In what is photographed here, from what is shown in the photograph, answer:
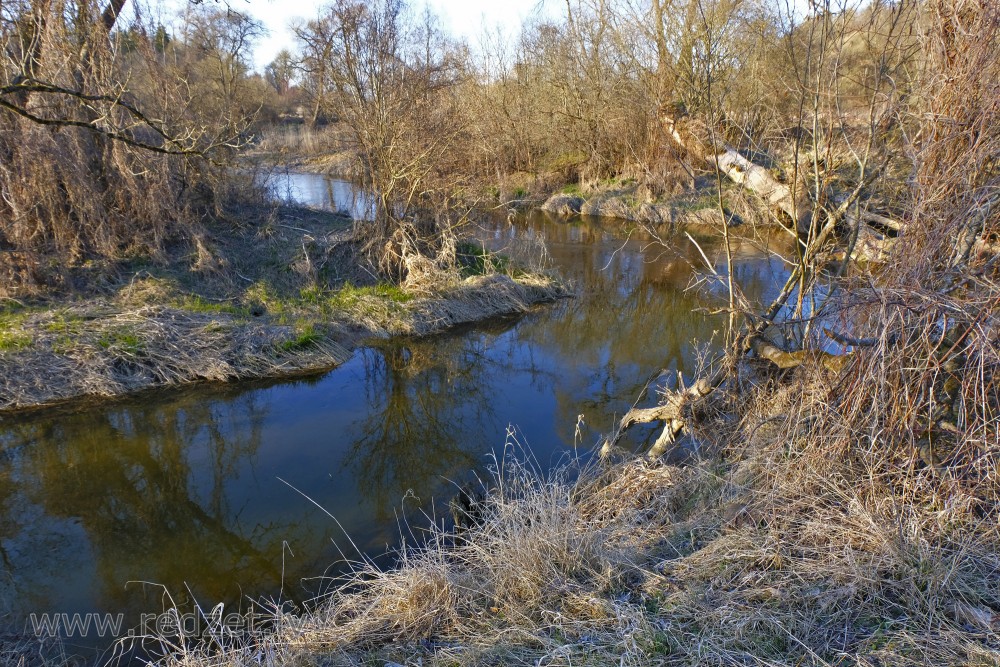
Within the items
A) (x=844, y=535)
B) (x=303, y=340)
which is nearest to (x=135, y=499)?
(x=303, y=340)

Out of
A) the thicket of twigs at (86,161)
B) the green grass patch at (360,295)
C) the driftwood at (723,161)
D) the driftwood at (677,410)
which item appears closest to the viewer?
the driftwood at (723,161)

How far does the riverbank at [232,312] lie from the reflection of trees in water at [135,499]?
1.74 feet

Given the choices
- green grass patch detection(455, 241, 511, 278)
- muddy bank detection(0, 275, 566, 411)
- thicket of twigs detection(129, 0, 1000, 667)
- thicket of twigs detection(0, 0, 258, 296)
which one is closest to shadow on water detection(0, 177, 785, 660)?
muddy bank detection(0, 275, 566, 411)

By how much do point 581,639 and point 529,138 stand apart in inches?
801

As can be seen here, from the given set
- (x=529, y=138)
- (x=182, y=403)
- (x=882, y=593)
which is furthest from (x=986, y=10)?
(x=529, y=138)

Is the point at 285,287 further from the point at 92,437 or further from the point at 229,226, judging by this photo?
the point at 92,437

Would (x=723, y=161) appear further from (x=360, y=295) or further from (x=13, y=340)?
(x=13, y=340)

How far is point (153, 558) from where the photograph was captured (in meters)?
4.54

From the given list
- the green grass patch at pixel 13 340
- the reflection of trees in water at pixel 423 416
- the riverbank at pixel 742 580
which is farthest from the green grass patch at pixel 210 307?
the riverbank at pixel 742 580

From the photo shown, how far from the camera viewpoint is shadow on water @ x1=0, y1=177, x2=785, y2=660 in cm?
439

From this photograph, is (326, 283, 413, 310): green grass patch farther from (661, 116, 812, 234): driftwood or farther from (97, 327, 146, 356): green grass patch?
(661, 116, 812, 234): driftwood

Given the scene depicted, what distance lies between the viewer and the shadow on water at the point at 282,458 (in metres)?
4.39

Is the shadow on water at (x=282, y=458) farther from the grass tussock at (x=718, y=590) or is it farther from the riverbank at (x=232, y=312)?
the grass tussock at (x=718, y=590)

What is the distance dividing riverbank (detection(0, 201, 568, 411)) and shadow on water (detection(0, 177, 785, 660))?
12.6 inches
